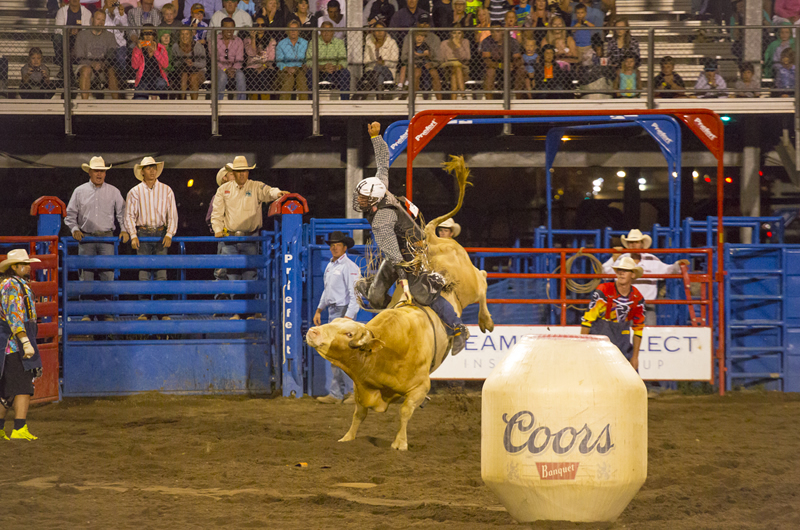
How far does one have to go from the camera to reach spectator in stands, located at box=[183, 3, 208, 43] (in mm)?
13633

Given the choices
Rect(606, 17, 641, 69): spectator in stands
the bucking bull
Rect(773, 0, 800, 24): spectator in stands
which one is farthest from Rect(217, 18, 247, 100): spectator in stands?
Rect(773, 0, 800, 24): spectator in stands

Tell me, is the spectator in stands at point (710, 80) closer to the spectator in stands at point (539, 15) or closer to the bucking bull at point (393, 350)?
the spectator in stands at point (539, 15)

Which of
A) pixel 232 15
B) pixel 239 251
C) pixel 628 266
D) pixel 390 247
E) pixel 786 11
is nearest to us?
pixel 390 247

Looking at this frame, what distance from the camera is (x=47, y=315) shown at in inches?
386

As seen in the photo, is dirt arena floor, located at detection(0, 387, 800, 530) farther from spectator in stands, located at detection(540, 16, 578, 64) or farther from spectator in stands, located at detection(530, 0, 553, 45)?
spectator in stands, located at detection(530, 0, 553, 45)

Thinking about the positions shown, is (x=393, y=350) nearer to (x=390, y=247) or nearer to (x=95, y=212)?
(x=390, y=247)

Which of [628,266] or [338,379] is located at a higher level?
[628,266]

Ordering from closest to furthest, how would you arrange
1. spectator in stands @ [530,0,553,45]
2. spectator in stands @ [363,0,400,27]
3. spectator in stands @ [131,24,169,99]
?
spectator in stands @ [131,24,169,99] < spectator in stands @ [530,0,553,45] < spectator in stands @ [363,0,400,27]

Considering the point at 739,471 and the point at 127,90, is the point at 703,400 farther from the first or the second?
the point at 127,90

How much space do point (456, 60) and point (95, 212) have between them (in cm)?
605

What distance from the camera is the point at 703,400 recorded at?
9953mm

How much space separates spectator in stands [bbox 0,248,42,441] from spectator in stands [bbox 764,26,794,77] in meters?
11.5

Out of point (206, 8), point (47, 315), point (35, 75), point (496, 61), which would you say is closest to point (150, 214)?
point (47, 315)

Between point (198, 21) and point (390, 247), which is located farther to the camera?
point (198, 21)
